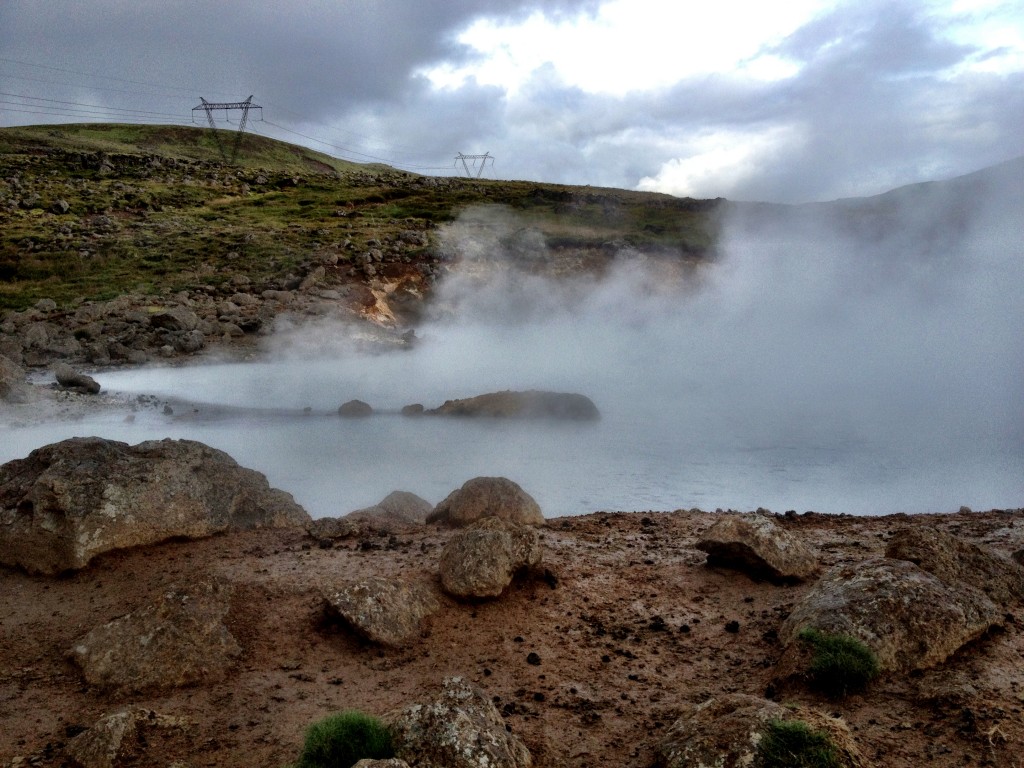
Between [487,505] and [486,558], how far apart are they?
7.85 ft

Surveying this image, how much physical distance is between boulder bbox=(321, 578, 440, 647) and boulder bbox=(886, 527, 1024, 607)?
481 cm

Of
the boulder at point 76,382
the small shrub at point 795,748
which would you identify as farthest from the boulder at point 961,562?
the boulder at point 76,382

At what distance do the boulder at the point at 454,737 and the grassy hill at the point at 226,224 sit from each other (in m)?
31.8

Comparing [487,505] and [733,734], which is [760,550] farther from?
[733,734]

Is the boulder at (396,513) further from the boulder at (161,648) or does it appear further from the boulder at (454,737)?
the boulder at (454,737)

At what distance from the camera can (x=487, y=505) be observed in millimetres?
10156

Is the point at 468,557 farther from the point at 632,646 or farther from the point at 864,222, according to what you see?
the point at 864,222

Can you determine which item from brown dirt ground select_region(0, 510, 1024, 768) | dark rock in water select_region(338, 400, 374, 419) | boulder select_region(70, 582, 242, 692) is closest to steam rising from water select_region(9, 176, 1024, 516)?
dark rock in water select_region(338, 400, 374, 419)

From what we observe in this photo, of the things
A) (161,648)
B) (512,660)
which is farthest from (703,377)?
(161,648)

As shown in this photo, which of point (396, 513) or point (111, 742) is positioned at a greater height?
point (396, 513)

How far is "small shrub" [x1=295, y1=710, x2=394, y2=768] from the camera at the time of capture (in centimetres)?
473

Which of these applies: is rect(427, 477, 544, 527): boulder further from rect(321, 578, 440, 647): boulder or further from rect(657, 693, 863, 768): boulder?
rect(657, 693, 863, 768): boulder

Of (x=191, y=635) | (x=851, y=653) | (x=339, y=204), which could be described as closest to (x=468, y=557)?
(x=191, y=635)

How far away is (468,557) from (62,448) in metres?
5.13
